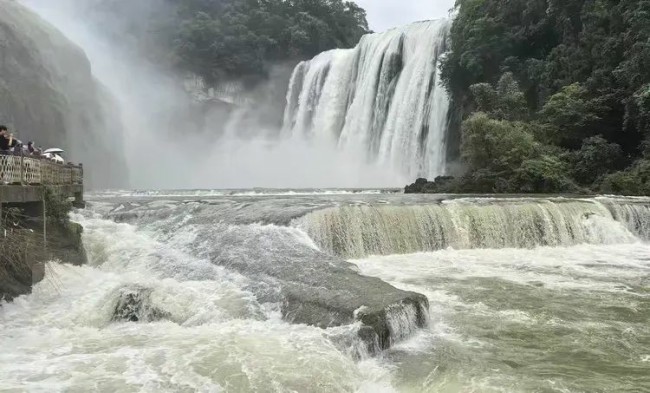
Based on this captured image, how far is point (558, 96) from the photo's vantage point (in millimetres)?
25016

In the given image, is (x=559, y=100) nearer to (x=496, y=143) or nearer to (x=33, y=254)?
(x=496, y=143)

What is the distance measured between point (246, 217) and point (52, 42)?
2529 cm

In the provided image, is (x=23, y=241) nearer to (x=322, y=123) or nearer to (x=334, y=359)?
(x=334, y=359)

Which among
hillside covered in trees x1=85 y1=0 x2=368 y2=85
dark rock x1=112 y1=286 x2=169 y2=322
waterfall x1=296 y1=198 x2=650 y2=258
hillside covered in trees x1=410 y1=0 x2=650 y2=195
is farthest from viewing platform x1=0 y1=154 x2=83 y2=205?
hillside covered in trees x1=85 y1=0 x2=368 y2=85

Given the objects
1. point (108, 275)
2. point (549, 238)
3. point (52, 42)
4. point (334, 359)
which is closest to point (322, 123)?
point (52, 42)

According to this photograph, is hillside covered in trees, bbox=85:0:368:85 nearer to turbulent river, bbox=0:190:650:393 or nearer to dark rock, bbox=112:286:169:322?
turbulent river, bbox=0:190:650:393

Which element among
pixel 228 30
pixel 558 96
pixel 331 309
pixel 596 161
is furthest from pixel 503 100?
pixel 228 30

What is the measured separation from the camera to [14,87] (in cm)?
2620

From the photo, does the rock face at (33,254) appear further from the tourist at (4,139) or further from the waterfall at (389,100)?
the waterfall at (389,100)

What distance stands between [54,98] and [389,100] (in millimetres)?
19701

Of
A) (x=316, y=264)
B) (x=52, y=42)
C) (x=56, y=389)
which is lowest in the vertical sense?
(x=56, y=389)

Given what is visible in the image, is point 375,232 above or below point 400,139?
below

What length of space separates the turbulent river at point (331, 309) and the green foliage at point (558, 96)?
918 cm

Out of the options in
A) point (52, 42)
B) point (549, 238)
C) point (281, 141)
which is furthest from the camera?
point (281, 141)
